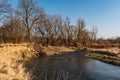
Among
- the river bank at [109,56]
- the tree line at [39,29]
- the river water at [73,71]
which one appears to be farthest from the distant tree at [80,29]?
the river water at [73,71]

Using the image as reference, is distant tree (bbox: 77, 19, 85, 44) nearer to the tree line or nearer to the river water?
the tree line

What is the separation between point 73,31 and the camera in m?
72.4

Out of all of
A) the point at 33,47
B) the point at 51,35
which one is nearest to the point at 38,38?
the point at 51,35

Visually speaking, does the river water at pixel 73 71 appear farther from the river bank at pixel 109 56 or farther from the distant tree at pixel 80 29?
the distant tree at pixel 80 29

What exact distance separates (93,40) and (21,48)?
53.6 metres

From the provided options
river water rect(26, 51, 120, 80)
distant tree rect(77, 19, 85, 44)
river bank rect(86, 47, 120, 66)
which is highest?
distant tree rect(77, 19, 85, 44)

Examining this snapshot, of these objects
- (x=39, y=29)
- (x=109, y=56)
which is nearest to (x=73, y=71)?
(x=109, y=56)

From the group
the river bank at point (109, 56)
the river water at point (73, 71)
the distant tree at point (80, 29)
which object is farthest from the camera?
the distant tree at point (80, 29)

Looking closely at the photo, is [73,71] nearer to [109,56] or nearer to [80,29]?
[109,56]

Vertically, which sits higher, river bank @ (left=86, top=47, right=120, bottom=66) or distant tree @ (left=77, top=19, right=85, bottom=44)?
distant tree @ (left=77, top=19, right=85, bottom=44)

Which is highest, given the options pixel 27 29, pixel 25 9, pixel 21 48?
pixel 25 9

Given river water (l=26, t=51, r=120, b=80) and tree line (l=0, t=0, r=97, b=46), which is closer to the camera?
river water (l=26, t=51, r=120, b=80)

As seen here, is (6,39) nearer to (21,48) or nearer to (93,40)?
(21,48)

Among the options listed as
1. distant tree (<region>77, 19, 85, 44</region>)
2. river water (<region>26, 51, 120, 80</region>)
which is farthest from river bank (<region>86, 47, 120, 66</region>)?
distant tree (<region>77, 19, 85, 44</region>)
